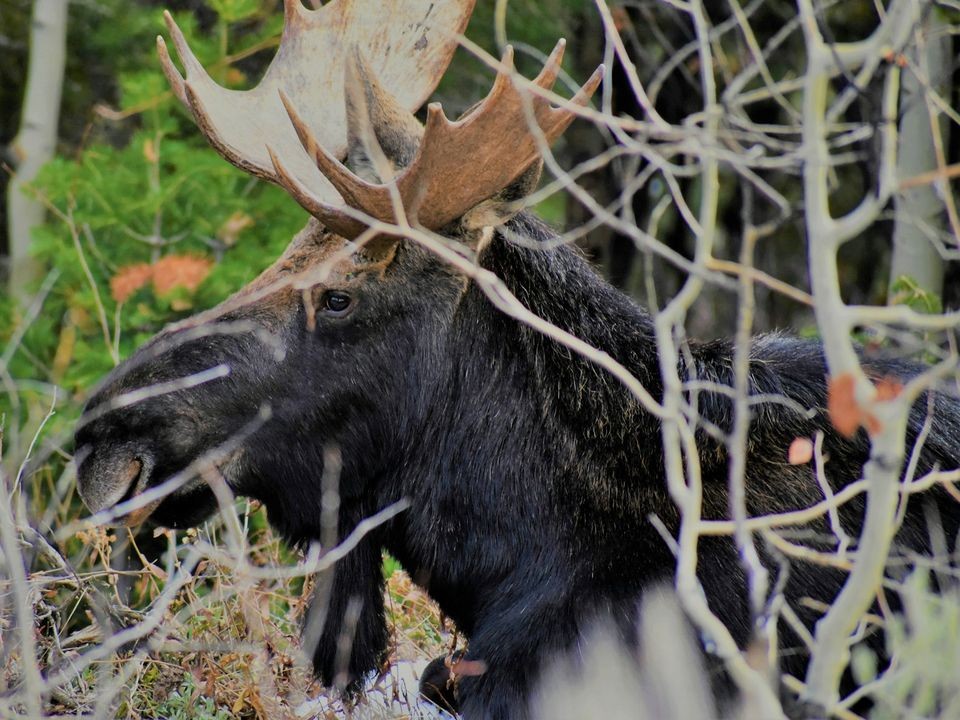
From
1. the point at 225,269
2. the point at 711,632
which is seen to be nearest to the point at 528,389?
the point at 711,632

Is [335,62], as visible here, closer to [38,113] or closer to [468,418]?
[468,418]

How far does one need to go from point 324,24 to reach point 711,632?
3006mm

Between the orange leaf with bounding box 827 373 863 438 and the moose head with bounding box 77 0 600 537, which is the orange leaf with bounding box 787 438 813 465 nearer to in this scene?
the moose head with bounding box 77 0 600 537

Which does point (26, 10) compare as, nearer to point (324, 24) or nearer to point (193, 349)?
point (324, 24)

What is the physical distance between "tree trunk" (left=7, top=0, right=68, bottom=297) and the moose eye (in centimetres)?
452

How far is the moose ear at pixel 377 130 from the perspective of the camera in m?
3.73

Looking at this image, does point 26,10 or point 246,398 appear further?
point 26,10

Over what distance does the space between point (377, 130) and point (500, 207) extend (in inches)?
17.3

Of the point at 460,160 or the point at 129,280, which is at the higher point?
the point at 460,160

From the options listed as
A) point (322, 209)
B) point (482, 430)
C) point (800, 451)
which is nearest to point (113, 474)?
point (322, 209)

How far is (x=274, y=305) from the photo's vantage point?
12.8 feet

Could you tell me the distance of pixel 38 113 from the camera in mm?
8008

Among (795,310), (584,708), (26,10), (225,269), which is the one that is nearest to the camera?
(584,708)

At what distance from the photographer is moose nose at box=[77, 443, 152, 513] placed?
12.1ft
